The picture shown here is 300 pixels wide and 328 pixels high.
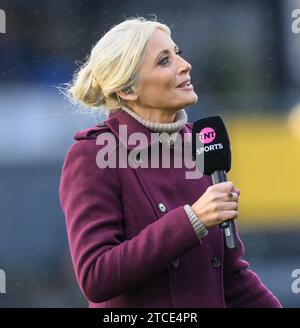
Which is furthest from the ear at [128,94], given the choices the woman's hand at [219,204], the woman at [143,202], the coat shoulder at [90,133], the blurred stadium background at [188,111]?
the blurred stadium background at [188,111]

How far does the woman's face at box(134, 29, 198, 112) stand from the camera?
204 cm

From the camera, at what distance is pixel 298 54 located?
4.70 metres

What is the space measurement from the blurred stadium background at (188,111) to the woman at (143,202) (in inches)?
94.7

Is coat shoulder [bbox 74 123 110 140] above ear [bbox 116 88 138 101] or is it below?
below

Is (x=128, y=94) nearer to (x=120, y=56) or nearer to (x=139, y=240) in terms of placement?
(x=120, y=56)

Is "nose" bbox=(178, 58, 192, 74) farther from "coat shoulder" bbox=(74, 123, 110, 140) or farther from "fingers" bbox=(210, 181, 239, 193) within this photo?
"fingers" bbox=(210, 181, 239, 193)

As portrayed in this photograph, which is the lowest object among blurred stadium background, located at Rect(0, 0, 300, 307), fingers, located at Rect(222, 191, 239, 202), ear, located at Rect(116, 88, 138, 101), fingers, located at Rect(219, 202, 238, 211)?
fingers, located at Rect(219, 202, 238, 211)

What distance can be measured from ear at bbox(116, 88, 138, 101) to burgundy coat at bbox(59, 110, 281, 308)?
0.04 metres

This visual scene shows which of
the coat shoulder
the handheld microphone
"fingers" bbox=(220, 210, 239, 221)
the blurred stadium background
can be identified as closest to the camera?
"fingers" bbox=(220, 210, 239, 221)

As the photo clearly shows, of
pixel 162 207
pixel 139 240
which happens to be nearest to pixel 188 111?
pixel 162 207

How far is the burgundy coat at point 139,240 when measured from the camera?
6.15 ft

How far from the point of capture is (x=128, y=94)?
2088mm

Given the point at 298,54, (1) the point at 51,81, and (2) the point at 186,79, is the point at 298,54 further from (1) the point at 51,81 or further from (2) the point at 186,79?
(2) the point at 186,79

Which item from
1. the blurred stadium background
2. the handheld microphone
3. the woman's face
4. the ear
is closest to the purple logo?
the handheld microphone
